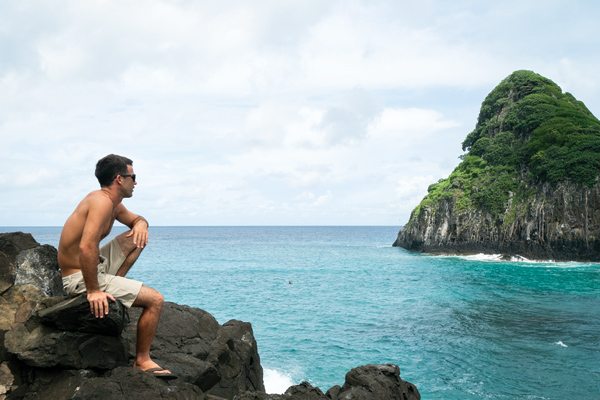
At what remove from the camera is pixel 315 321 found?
1073 inches

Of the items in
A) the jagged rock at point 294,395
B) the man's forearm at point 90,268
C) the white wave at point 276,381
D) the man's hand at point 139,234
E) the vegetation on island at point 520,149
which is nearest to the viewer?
the man's forearm at point 90,268

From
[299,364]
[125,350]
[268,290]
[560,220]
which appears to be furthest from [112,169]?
[560,220]

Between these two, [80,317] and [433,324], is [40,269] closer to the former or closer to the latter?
[80,317]

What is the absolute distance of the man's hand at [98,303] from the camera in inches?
242

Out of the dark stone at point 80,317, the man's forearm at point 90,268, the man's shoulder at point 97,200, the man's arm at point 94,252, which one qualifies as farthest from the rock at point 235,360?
the man's shoulder at point 97,200

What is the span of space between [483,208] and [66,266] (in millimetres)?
68459

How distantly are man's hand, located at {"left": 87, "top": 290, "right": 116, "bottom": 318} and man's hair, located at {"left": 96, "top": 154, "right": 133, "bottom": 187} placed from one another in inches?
54.6

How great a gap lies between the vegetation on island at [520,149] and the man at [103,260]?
6223cm

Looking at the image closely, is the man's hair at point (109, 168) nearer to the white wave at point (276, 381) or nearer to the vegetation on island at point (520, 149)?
the white wave at point (276, 381)

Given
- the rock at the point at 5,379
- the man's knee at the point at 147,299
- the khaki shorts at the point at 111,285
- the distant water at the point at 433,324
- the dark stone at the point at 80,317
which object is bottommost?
the distant water at the point at 433,324

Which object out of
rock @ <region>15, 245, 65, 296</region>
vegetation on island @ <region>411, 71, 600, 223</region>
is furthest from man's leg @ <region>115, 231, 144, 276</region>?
vegetation on island @ <region>411, 71, 600, 223</region>

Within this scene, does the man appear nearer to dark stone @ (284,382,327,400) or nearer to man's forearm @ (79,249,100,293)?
man's forearm @ (79,249,100,293)

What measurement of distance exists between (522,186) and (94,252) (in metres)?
69.2

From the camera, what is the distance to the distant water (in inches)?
659
